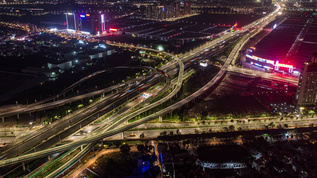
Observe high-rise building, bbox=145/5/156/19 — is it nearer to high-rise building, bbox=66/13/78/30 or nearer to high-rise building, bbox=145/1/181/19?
high-rise building, bbox=145/1/181/19

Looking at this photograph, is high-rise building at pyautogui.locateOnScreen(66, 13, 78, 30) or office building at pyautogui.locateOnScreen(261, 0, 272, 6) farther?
office building at pyautogui.locateOnScreen(261, 0, 272, 6)

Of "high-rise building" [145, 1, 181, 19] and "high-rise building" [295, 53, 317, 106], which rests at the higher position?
"high-rise building" [145, 1, 181, 19]

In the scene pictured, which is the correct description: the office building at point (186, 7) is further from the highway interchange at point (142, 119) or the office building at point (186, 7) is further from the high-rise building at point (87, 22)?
the highway interchange at point (142, 119)

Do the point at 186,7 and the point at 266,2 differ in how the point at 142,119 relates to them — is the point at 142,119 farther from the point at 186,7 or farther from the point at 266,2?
the point at 266,2

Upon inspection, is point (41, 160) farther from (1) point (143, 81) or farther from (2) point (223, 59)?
(2) point (223, 59)

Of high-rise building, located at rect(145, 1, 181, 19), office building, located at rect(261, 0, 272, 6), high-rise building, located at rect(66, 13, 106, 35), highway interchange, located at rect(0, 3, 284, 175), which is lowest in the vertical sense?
highway interchange, located at rect(0, 3, 284, 175)

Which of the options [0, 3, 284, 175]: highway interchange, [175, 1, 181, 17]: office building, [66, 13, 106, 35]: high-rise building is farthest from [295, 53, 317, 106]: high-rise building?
[175, 1, 181, 17]: office building

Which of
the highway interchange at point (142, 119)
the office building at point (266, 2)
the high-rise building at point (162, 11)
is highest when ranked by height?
the office building at point (266, 2)

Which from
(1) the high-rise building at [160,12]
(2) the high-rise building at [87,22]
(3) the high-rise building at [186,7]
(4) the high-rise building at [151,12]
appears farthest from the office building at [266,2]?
(2) the high-rise building at [87,22]
